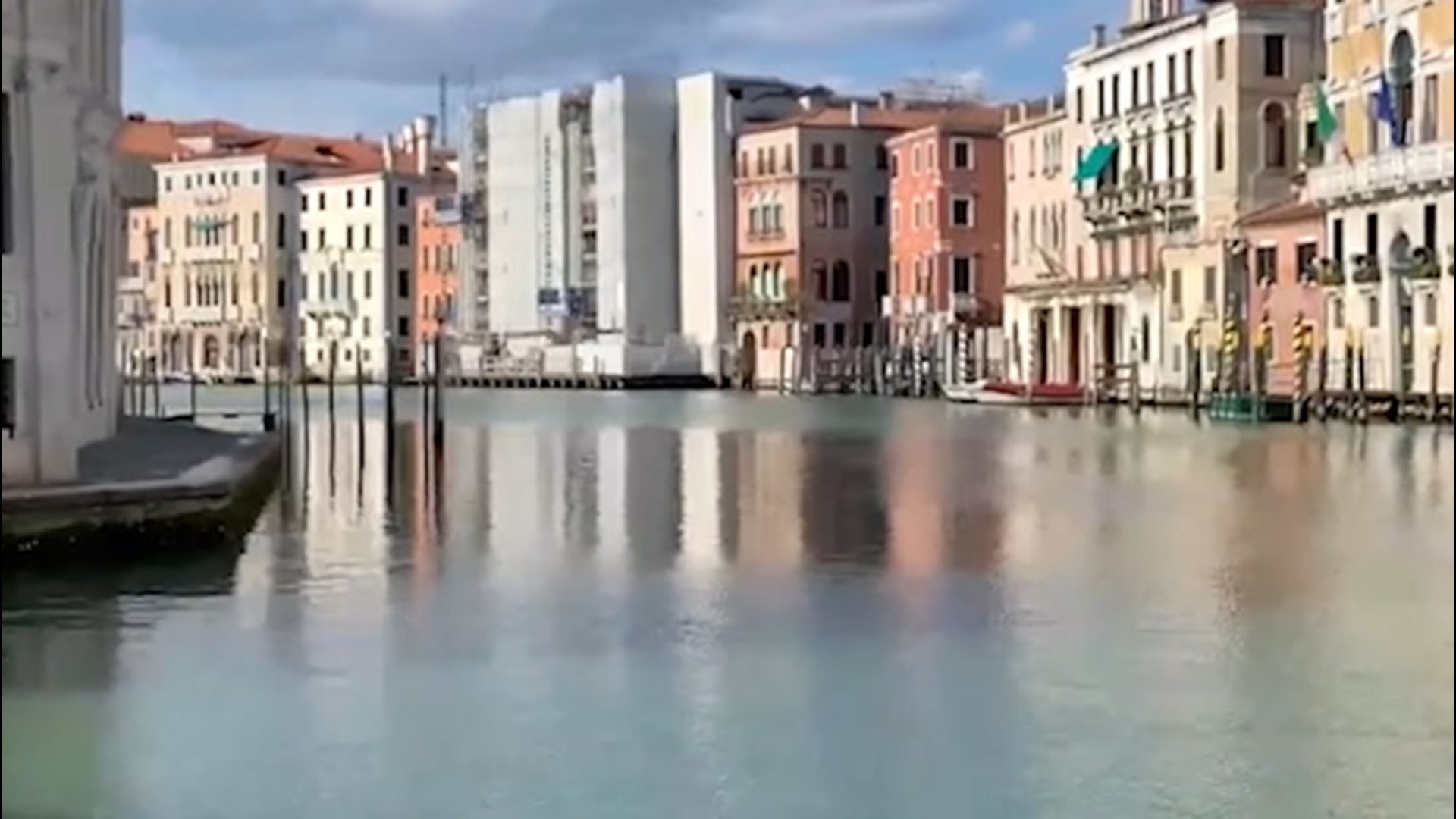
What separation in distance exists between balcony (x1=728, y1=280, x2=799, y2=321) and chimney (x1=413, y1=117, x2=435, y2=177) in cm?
1363

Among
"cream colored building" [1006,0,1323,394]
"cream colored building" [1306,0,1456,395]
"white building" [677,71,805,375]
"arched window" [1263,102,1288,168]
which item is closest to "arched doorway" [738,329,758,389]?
"white building" [677,71,805,375]

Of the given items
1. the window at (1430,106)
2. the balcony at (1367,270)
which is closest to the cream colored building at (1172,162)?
the balcony at (1367,270)

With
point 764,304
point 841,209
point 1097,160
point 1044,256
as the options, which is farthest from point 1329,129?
point 764,304

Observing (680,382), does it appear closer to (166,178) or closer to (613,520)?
(166,178)

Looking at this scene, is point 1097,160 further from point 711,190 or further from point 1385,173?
point 711,190

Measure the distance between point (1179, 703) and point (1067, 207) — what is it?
27993mm

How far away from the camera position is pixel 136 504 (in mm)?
8758

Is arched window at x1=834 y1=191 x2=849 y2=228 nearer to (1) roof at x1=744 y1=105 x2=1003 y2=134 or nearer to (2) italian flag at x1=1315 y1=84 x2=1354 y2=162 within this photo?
(1) roof at x1=744 y1=105 x2=1003 y2=134

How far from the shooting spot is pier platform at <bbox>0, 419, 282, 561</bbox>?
7.68m

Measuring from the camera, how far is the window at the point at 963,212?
37.4 meters

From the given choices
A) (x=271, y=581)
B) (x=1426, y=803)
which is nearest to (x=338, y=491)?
(x=271, y=581)

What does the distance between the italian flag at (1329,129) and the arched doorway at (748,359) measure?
18678mm

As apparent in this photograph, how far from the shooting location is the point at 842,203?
42.1 metres

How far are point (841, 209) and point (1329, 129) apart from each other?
17.2m
